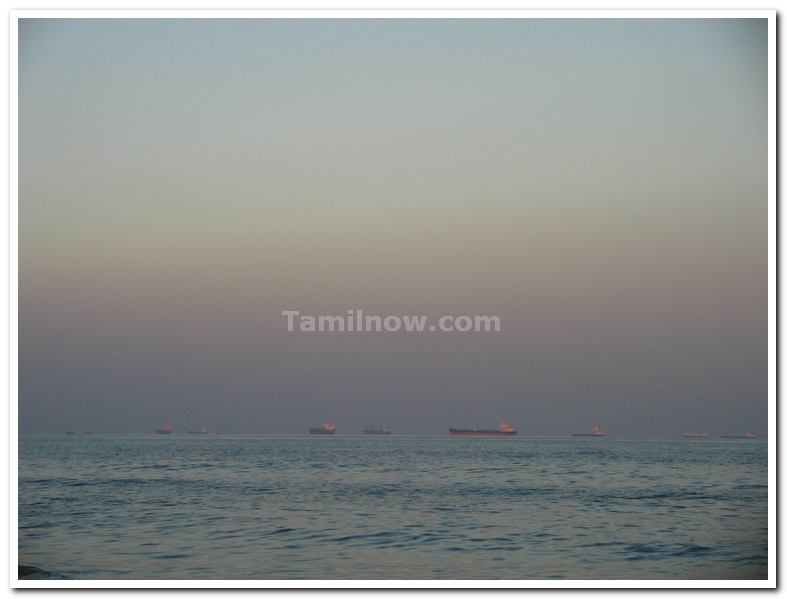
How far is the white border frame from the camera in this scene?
241 inches

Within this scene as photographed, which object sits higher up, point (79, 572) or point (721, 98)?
point (721, 98)

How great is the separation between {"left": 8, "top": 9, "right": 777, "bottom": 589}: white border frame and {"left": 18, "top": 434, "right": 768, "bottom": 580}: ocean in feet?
1.85
